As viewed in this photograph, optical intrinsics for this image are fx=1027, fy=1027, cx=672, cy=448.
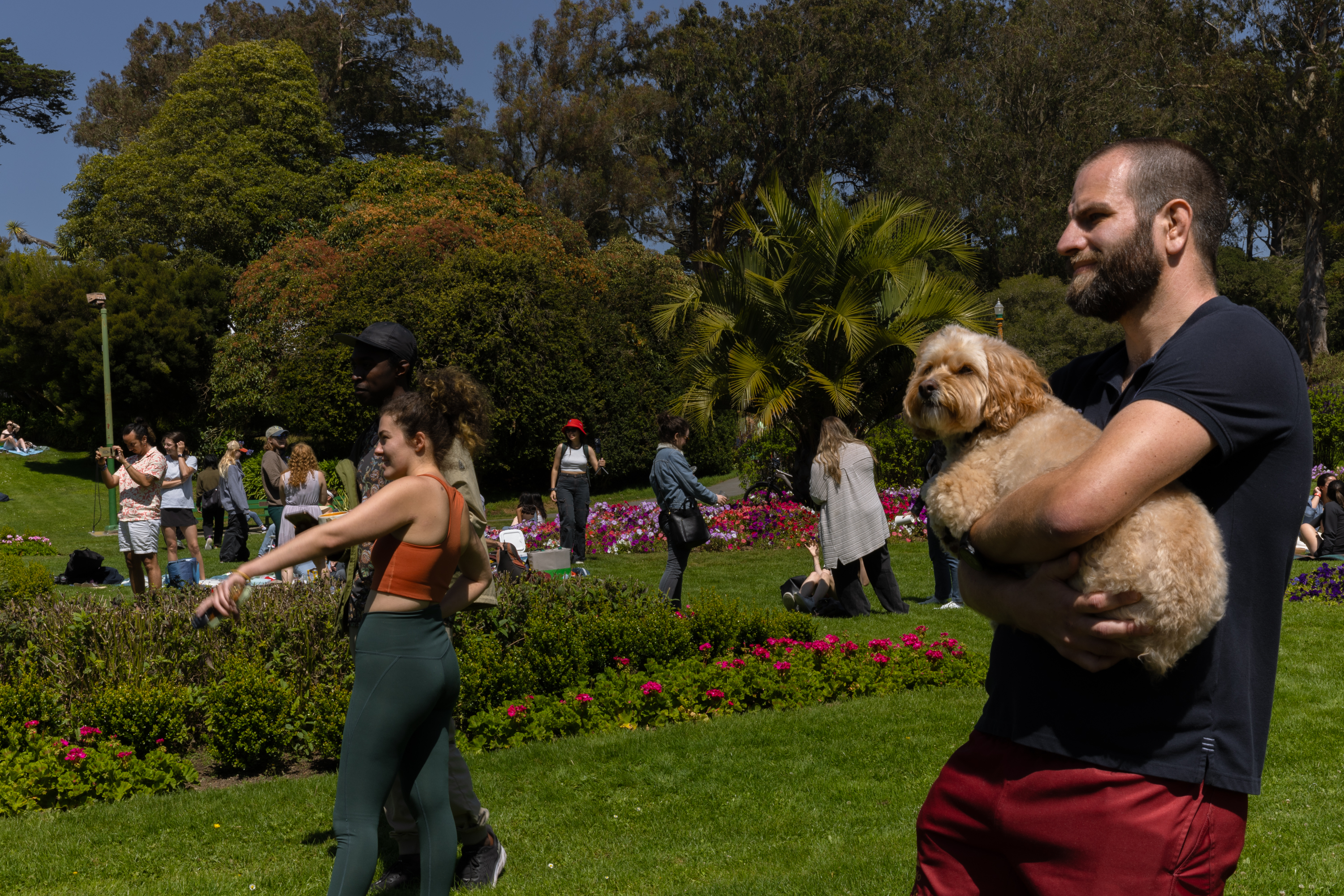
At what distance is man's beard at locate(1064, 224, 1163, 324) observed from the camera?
1.80m

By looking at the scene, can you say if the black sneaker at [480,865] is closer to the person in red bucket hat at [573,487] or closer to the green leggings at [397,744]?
the green leggings at [397,744]

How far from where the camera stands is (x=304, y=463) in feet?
38.5

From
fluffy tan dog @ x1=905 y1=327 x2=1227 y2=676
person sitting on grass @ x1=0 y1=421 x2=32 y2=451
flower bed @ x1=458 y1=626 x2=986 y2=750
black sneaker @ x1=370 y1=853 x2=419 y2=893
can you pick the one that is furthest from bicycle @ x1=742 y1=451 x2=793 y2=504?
person sitting on grass @ x1=0 y1=421 x2=32 y2=451

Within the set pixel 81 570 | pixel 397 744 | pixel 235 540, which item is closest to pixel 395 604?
pixel 397 744

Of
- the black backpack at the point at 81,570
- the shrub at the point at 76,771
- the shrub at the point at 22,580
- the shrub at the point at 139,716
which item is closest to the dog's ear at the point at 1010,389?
the shrub at the point at 76,771

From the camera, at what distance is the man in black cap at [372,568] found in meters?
3.95

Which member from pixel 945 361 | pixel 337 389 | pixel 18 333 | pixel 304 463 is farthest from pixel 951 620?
pixel 18 333

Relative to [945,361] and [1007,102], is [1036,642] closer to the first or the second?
[945,361]

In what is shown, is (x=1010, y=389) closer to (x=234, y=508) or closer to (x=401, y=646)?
(x=401, y=646)

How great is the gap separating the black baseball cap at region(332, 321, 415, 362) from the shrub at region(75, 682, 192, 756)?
3.06 m

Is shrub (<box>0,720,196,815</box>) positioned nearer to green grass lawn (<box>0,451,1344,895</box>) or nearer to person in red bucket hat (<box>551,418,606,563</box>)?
green grass lawn (<box>0,451,1344,895</box>)

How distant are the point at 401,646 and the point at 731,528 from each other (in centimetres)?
1328

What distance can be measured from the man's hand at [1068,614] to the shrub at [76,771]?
5.32 meters

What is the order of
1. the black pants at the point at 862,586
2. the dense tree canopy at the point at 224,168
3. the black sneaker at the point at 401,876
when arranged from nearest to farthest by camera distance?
1. the black sneaker at the point at 401,876
2. the black pants at the point at 862,586
3. the dense tree canopy at the point at 224,168
